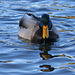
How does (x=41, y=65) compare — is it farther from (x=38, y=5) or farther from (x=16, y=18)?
(x=38, y=5)

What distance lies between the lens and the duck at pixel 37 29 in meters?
11.7

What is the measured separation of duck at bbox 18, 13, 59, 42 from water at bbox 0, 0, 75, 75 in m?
0.24

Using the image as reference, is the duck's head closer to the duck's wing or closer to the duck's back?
the duck's back

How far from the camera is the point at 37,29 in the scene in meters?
12.4

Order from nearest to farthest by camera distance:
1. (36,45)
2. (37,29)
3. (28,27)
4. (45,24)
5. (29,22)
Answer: (45,24)
(36,45)
(37,29)
(28,27)
(29,22)

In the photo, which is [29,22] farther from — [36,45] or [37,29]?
[36,45]

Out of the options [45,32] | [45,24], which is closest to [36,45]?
[45,32]

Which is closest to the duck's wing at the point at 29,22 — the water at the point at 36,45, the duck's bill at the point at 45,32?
the water at the point at 36,45

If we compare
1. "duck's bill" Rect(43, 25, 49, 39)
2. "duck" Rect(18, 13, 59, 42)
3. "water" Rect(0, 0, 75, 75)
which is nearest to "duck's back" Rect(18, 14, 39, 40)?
"duck" Rect(18, 13, 59, 42)

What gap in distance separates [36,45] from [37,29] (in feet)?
2.66

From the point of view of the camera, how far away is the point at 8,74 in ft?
29.3

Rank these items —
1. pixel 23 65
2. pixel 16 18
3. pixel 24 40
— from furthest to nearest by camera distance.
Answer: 1. pixel 16 18
2. pixel 24 40
3. pixel 23 65

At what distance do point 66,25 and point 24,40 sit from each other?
2.33 meters

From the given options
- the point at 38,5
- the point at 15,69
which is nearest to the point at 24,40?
the point at 15,69
